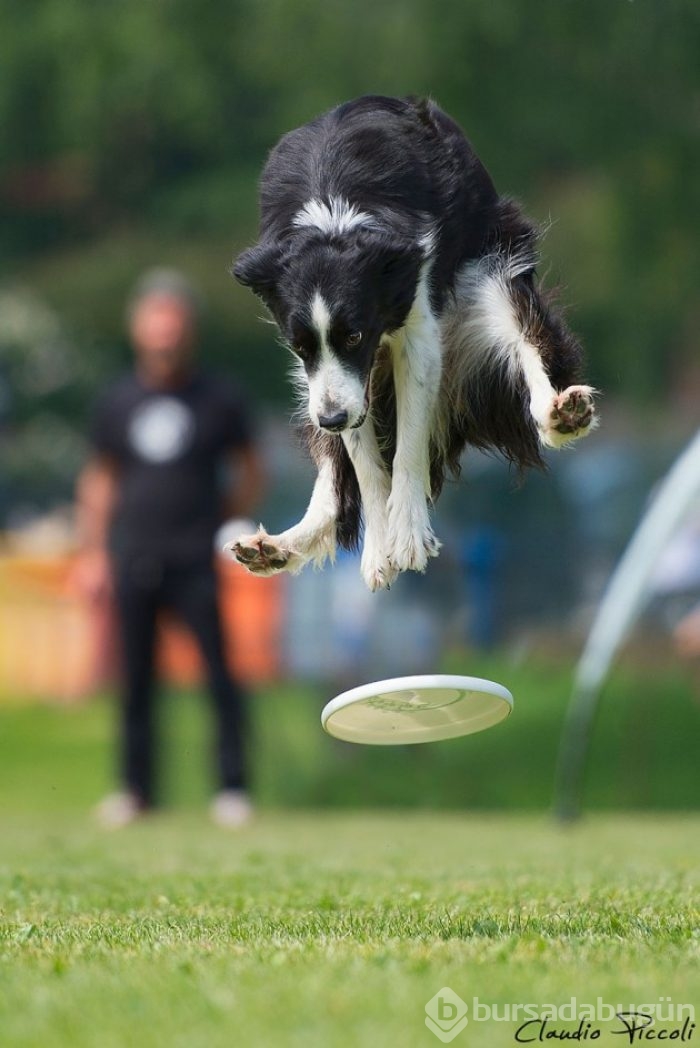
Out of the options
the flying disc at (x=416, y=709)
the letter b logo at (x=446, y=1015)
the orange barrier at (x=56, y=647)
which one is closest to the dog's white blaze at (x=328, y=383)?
the flying disc at (x=416, y=709)

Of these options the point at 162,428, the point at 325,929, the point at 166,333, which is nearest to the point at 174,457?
the point at 162,428

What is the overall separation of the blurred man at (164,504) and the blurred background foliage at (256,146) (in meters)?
5.46

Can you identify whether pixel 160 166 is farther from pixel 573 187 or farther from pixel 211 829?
pixel 211 829

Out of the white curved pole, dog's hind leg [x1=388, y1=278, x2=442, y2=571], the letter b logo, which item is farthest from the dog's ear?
the white curved pole

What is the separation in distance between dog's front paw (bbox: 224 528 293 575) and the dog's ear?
71 centimetres

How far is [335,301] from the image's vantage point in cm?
455

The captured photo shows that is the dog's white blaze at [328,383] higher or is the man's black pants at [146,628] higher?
the man's black pants at [146,628]

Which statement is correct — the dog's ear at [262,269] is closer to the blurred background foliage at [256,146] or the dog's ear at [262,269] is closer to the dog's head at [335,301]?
the dog's head at [335,301]

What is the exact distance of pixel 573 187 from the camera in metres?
16.9

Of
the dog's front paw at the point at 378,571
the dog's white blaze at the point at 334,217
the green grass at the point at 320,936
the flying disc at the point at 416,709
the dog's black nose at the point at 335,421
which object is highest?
the dog's white blaze at the point at 334,217

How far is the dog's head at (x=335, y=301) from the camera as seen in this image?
14.9 feet

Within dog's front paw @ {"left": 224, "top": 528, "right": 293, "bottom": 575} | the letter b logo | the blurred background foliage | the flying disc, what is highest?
the blurred background foliage

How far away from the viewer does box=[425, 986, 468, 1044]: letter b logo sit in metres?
3.15

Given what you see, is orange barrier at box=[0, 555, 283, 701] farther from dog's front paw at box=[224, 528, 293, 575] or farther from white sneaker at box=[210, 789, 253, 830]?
dog's front paw at box=[224, 528, 293, 575]
